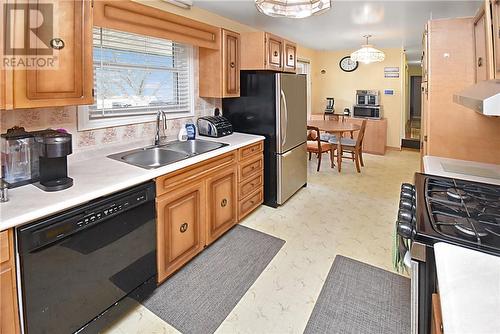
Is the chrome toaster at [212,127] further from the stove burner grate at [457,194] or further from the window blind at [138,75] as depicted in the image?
the stove burner grate at [457,194]

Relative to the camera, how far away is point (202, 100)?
346cm

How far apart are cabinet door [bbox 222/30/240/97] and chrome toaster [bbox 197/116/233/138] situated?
11.5 inches

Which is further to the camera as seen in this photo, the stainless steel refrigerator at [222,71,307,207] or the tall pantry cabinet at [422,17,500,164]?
the stainless steel refrigerator at [222,71,307,207]

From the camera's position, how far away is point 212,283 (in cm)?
219

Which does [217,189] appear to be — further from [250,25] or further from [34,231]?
[250,25]

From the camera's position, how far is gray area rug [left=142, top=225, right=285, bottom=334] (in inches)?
73.8

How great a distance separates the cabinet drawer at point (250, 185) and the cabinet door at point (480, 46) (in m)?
2.10

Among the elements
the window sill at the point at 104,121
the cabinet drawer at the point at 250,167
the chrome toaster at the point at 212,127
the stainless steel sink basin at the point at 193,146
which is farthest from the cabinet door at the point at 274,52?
the window sill at the point at 104,121

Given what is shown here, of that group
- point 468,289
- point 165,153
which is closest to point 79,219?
point 165,153

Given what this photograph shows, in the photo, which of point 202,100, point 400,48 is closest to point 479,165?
point 202,100

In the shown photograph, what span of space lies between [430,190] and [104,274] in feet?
6.18

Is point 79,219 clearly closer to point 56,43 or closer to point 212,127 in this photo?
point 56,43

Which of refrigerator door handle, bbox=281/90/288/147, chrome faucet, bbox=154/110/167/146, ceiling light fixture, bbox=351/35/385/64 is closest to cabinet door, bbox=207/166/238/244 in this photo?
chrome faucet, bbox=154/110/167/146

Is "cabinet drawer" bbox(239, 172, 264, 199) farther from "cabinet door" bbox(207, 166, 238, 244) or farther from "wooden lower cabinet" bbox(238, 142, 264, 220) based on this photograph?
"cabinet door" bbox(207, 166, 238, 244)
